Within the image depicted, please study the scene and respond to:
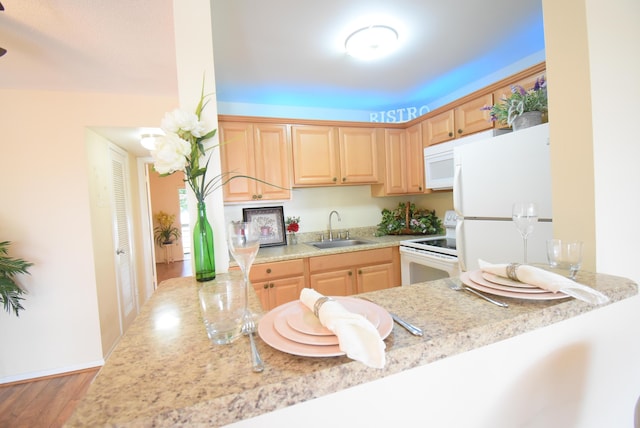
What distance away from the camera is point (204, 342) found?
0.59m

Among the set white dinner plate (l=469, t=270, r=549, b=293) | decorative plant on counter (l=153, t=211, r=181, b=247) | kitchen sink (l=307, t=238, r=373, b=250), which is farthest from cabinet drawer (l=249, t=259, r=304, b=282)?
decorative plant on counter (l=153, t=211, r=181, b=247)

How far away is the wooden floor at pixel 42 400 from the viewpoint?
6.10 feet

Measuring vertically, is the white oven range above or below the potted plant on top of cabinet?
below

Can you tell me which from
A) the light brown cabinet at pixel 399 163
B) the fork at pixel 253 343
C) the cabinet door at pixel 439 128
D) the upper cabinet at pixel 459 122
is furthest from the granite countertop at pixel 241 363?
the light brown cabinet at pixel 399 163

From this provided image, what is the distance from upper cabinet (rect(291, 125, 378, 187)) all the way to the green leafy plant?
89.7 inches

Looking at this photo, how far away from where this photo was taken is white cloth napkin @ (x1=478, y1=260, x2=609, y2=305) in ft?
2.10

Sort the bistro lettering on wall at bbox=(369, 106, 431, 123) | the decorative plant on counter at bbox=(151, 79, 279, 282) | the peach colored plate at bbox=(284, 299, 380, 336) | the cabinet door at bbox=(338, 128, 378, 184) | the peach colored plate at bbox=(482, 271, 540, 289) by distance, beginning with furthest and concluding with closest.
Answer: the bistro lettering on wall at bbox=(369, 106, 431, 123) → the cabinet door at bbox=(338, 128, 378, 184) → the decorative plant on counter at bbox=(151, 79, 279, 282) → the peach colored plate at bbox=(482, 271, 540, 289) → the peach colored plate at bbox=(284, 299, 380, 336)

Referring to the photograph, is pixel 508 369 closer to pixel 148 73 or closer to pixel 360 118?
pixel 148 73

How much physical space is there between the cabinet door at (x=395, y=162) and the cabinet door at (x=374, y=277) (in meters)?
0.90

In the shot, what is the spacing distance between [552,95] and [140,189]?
4.30 meters

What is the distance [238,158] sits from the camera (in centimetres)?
252

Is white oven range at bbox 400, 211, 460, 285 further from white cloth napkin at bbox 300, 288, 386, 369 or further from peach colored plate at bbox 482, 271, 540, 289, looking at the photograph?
white cloth napkin at bbox 300, 288, 386, 369

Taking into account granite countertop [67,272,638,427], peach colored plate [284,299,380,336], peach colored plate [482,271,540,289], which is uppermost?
peach colored plate [284,299,380,336]

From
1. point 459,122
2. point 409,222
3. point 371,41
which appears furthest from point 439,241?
point 371,41
